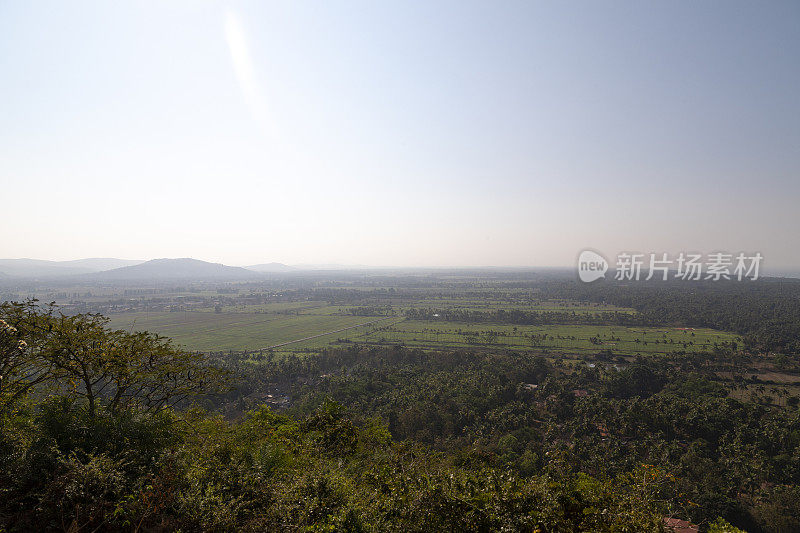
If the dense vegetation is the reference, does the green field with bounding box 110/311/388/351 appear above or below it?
below

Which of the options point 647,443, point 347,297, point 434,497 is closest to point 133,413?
point 434,497

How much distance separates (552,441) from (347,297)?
12711 cm

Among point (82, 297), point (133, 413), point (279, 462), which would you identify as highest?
point (133, 413)

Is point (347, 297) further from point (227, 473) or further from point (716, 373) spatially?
point (227, 473)

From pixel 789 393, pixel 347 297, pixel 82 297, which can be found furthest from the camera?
pixel 347 297

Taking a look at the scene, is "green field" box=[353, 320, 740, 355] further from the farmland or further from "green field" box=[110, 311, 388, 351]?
"green field" box=[110, 311, 388, 351]

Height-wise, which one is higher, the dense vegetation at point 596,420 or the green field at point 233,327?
the dense vegetation at point 596,420

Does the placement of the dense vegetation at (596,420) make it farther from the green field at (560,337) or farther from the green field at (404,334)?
the green field at (404,334)

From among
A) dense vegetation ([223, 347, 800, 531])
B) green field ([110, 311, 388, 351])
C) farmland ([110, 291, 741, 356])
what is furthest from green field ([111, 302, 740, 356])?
dense vegetation ([223, 347, 800, 531])

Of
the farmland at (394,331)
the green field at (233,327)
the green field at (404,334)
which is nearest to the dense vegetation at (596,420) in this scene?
the green field at (404,334)

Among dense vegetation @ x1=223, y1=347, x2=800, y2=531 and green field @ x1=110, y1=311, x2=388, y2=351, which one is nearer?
dense vegetation @ x1=223, y1=347, x2=800, y2=531

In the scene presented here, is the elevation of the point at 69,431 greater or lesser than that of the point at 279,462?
greater

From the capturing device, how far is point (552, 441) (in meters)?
29.9

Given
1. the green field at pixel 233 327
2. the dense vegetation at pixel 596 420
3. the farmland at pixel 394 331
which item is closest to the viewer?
the dense vegetation at pixel 596 420
